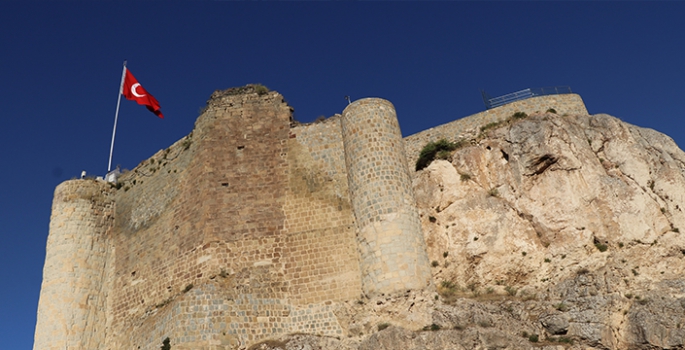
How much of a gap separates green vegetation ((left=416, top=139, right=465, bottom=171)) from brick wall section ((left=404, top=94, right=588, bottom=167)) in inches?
10.0

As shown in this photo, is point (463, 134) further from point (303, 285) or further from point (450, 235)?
point (303, 285)

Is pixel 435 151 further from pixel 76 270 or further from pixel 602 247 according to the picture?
pixel 76 270

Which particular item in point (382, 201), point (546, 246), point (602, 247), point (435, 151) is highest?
point (435, 151)

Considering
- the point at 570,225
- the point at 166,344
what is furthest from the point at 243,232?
the point at 570,225

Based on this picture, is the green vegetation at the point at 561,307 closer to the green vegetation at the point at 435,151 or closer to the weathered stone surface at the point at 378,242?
the weathered stone surface at the point at 378,242

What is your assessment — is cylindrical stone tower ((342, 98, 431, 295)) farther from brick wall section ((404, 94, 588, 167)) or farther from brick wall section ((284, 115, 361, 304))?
brick wall section ((404, 94, 588, 167))

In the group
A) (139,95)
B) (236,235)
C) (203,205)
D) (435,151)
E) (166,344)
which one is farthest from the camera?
(139,95)

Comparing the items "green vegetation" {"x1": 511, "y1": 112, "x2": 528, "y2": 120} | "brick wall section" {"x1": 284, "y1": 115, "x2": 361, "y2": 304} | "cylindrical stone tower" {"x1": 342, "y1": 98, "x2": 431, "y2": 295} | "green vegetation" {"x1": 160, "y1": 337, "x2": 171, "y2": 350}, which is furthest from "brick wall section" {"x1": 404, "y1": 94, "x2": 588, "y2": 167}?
"green vegetation" {"x1": 160, "y1": 337, "x2": 171, "y2": 350}

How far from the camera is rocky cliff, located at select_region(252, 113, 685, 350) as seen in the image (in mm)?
15789

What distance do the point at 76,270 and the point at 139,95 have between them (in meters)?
7.16

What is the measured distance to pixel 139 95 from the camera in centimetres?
2416

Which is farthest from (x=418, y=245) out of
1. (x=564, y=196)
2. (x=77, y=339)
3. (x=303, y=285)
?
(x=77, y=339)

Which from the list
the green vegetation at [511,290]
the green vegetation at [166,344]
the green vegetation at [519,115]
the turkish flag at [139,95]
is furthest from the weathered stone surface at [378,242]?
the turkish flag at [139,95]

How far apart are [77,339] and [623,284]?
52.5 ft
